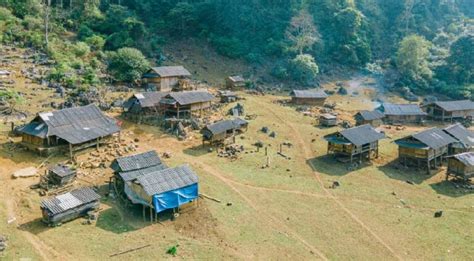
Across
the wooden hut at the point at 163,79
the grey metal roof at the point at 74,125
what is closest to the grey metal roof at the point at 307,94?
the wooden hut at the point at 163,79

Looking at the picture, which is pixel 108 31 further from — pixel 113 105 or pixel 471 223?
pixel 471 223

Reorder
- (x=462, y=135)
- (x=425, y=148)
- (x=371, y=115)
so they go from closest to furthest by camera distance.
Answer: (x=425, y=148), (x=462, y=135), (x=371, y=115)

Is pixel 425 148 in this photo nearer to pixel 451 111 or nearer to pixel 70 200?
pixel 451 111

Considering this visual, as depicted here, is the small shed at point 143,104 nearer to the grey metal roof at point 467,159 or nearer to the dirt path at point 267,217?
the dirt path at point 267,217

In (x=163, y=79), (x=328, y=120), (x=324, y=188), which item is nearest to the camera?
(x=324, y=188)

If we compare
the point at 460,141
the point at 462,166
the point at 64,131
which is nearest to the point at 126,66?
the point at 64,131

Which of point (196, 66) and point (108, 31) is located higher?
point (108, 31)

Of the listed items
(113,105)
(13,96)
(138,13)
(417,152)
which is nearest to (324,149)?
(417,152)
